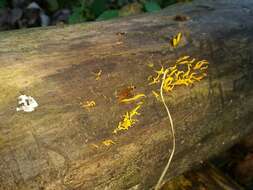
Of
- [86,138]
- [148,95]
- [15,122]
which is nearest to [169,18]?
[148,95]

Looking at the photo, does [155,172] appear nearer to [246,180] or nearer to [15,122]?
[15,122]

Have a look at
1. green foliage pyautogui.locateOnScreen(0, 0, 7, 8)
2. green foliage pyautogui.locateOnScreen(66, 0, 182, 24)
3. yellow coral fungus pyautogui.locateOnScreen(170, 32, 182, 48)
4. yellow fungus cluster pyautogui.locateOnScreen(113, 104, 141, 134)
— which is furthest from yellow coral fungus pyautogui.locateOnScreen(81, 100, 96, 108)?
green foliage pyautogui.locateOnScreen(0, 0, 7, 8)

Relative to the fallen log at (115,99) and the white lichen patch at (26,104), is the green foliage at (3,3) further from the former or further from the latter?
the white lichen patch at (26,104)

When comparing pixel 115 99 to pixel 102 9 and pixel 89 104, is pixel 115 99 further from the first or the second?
pixel 102 9

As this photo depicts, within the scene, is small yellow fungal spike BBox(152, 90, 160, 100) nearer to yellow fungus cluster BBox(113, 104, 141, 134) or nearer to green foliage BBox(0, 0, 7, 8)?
yellow fungus cluster BBox(113, 104, 141, 134)

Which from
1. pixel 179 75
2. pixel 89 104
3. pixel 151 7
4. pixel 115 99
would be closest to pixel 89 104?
pixel 89 104
